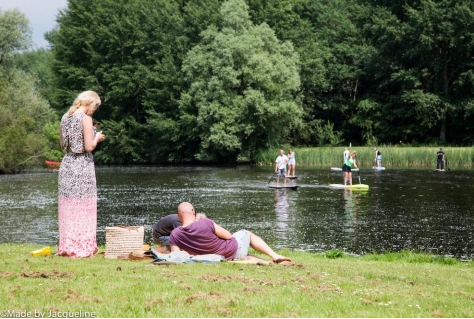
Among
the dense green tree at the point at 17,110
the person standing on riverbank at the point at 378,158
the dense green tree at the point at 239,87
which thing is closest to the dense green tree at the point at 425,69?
the dense green tree at the point at 239,87

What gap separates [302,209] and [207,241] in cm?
1818

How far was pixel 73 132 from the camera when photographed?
41.9 feet

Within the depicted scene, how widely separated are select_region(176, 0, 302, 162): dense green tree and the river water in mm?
20191

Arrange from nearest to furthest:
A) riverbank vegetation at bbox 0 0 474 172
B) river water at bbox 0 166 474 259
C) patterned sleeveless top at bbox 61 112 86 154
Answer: patterned sleeveless top at bbox 61 112 86 154, river water at bbox 0 166 474 259, riverbank vegetation at bbox 0 0 474 172

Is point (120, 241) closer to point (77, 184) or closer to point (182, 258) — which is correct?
point (77, 184)

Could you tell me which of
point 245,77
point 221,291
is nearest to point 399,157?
point 245,77

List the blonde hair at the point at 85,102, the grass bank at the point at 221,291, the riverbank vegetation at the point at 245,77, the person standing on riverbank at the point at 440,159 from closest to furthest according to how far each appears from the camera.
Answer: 1. the grass bank at the point at 221,291
2. the blonde hair at the point at 85,102
3. the person standing on riverbank at the point at 440,159
4. the riverbank vegetation at the point at 245,77

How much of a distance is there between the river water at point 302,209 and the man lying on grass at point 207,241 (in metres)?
7.66

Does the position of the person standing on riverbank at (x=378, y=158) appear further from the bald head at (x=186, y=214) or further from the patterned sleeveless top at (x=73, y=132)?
the patterned sleeveless top at (x=73, y=132)

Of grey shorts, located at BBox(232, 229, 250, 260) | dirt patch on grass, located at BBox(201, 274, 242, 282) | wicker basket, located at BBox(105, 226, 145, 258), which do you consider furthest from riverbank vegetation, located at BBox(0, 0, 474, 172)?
dirt patch on grass, located at BBox(201, 274, 242, 282)

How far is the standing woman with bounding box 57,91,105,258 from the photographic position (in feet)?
42.0

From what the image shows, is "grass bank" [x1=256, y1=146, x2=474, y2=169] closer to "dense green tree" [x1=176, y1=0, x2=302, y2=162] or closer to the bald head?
"dense green tree" [x1=176, y1=0, x2=302, y2=162]

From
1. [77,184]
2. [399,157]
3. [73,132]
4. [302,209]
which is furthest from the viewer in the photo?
[399,157]

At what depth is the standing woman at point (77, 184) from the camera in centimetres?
1280
